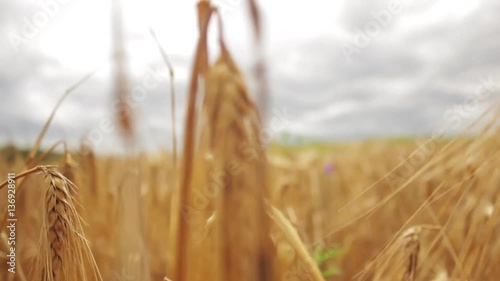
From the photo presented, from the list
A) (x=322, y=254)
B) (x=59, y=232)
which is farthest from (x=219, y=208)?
(x=322, y=254)

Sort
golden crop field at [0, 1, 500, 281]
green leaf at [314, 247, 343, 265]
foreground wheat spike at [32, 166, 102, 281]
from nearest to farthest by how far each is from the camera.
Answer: golden crop field at [0, 1, 500, 281] → foreground wheat spike at [32, 166, 102, 281] → green leaf at [314, 247, 343, 265]

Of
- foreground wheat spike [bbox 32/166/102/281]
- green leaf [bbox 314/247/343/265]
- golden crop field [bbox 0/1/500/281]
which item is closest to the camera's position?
Result: golden crop field [bbox 0/1/500/281]

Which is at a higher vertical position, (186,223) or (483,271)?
(186,223)

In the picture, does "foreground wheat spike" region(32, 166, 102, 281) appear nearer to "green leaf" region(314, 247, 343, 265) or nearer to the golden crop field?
the golden crop field

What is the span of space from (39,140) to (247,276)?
28.0 inches

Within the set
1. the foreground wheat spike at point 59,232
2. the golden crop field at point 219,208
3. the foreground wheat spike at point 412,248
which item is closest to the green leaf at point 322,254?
the golden crop field at point 219,208

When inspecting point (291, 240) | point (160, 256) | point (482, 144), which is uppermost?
point (482, 144)

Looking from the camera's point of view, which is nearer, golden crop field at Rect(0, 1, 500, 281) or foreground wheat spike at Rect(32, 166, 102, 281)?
golden crop field at Rect(0, 1, 500, 281)

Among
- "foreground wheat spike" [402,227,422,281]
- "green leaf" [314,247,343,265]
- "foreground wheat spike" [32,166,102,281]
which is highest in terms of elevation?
"foreground wheat spike" [32,166,102,281]

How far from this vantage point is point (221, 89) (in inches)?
19.5

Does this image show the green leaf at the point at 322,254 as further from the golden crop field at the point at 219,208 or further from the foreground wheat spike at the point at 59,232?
the foreground wheat spike at the point at 59,232

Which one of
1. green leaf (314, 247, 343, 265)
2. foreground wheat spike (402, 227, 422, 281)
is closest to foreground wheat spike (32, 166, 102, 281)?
foreground wheat spike (402, 227, 422, 281)

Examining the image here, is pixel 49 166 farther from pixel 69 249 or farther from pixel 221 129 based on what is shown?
pixel 221 129

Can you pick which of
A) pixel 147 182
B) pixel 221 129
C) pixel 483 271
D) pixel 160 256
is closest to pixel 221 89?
pixel 221 129
